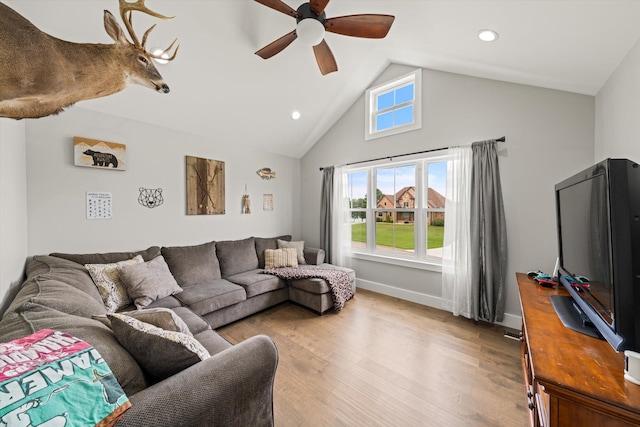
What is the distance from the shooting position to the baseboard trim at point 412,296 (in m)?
2.62

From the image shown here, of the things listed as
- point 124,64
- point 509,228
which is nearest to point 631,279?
point 509,228

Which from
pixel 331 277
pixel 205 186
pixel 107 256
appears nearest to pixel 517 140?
pixel 331 277

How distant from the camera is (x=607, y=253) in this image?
99 cm

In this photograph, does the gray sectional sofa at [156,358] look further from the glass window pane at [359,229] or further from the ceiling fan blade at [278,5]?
the glass window pane at [359,229]

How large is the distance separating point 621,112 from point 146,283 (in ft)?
13.1

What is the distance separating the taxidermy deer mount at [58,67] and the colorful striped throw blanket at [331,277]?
2.41 m

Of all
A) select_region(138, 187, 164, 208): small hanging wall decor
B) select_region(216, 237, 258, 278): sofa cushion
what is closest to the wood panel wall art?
select_region(138, 187, 164, 208): small hanging wall decor

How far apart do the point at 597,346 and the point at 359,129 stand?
350cm

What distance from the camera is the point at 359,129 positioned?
12.8 ft

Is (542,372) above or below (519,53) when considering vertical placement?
below

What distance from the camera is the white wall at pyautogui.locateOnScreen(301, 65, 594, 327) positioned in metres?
2.31

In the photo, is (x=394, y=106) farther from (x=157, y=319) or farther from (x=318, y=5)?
(x=157, y=319)

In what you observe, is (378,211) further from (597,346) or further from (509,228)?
(597,346)

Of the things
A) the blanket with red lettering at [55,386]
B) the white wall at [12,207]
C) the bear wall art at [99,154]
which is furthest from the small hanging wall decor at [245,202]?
the blanket with red lettering at [55,386]
